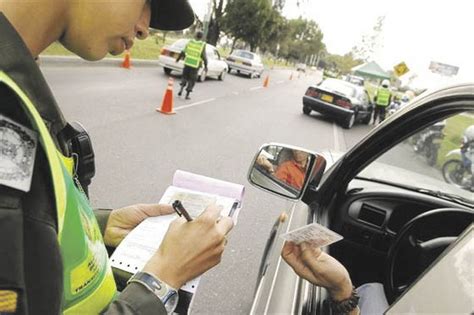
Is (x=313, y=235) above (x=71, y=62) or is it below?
above

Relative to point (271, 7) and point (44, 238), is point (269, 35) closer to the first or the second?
point (271, 7)

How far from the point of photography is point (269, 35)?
1822 inches

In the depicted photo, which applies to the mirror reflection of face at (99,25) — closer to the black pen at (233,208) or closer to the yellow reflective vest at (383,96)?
the black pen at (233,208)

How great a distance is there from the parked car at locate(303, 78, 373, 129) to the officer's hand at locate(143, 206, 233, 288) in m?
13.5

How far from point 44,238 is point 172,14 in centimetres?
90

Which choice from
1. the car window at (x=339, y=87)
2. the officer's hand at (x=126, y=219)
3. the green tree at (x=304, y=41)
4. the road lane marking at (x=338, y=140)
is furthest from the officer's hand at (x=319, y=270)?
the green tree at (x=304, y=41)

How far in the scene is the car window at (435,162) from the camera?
2320mm

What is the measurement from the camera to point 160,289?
3.67 feet

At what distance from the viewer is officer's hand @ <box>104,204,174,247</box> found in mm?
1612

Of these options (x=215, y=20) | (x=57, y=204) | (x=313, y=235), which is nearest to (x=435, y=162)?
(x=313, y=235)

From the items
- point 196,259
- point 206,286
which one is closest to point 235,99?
point 206,286

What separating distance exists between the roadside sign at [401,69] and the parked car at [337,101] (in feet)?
29.1

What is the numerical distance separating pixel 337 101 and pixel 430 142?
12.0 metres

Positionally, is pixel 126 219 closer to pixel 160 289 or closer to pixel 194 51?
pixel 160 289
